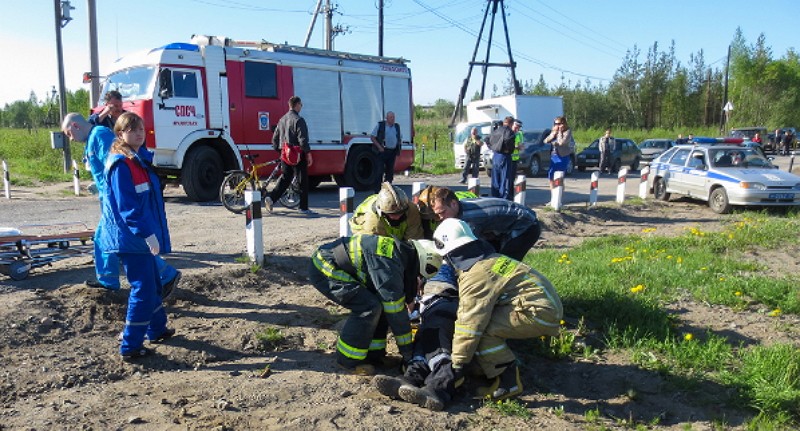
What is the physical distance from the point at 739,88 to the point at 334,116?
5485 centimetres

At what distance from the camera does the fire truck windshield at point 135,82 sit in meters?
11.1

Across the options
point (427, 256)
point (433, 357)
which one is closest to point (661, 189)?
point (427, 256)

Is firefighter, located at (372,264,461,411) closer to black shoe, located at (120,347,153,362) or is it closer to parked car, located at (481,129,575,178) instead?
black shoe, located at (120,347,153,362)

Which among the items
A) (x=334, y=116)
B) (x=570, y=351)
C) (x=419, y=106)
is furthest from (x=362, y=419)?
(x=419, y=106)

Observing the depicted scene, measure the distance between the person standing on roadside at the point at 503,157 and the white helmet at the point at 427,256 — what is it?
6.45m

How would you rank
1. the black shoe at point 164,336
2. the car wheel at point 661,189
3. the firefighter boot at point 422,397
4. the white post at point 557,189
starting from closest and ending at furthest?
the firefighter boot at point 422,397 → the black shoe at point 164,336 → the white post at point 557,189 → the car wheel at point 661,189

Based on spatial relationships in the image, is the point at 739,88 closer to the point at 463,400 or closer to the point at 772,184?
the point at 772,184

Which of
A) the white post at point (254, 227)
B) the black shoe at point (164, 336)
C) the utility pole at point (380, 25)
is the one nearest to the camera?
the black shoe at point (164, 336)

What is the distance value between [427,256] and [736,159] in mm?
11317

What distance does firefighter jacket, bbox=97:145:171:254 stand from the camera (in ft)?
13.3

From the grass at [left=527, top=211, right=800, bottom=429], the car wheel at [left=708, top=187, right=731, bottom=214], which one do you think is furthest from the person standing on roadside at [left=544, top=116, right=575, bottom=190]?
the grass at [left=527, top=211, right=800, bottom=429]

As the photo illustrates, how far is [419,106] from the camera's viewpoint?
6375 centimetres

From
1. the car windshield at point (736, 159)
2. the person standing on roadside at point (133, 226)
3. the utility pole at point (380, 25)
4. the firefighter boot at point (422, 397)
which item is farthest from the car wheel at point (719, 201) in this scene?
the utility pole at point (380, 25)

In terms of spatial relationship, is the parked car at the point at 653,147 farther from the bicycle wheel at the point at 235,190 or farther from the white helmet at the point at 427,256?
the white helmet at the point at 427,256
